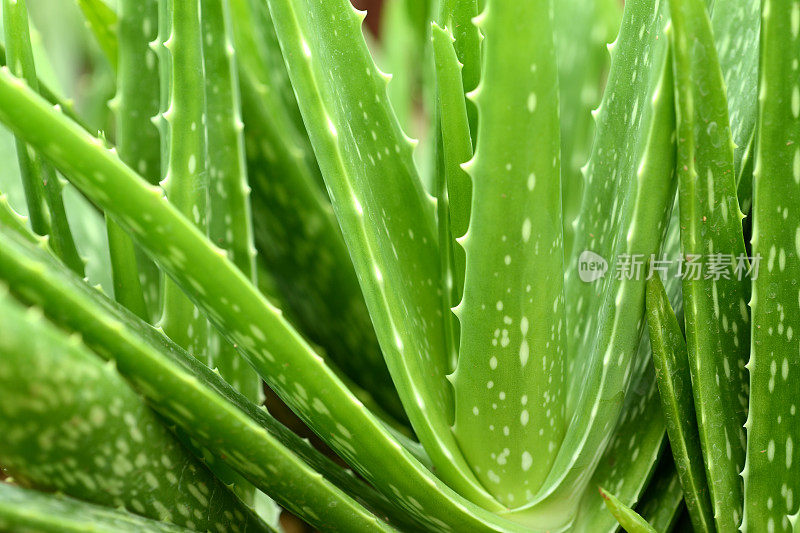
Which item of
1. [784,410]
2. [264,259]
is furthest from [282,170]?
[784,410]

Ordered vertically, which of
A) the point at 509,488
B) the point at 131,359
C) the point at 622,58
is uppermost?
the point at 622,58

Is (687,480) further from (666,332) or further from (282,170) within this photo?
(282,170)

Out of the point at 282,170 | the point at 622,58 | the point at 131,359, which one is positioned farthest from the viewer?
the point at 282,170

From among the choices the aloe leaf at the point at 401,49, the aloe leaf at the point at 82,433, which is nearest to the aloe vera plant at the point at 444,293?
the aloe leaf at the point at 82,433

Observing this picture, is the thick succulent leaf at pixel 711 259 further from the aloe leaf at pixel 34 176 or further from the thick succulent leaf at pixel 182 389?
the aloe leaf at pixel 34 176

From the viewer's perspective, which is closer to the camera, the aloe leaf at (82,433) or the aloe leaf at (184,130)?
the aloe leaf at (82,433)

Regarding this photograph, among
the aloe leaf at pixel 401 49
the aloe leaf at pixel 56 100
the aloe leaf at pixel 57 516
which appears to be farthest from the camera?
the aloe leaf at pixel 401 49

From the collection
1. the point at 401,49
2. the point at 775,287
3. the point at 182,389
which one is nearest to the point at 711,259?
the point at 775,287
